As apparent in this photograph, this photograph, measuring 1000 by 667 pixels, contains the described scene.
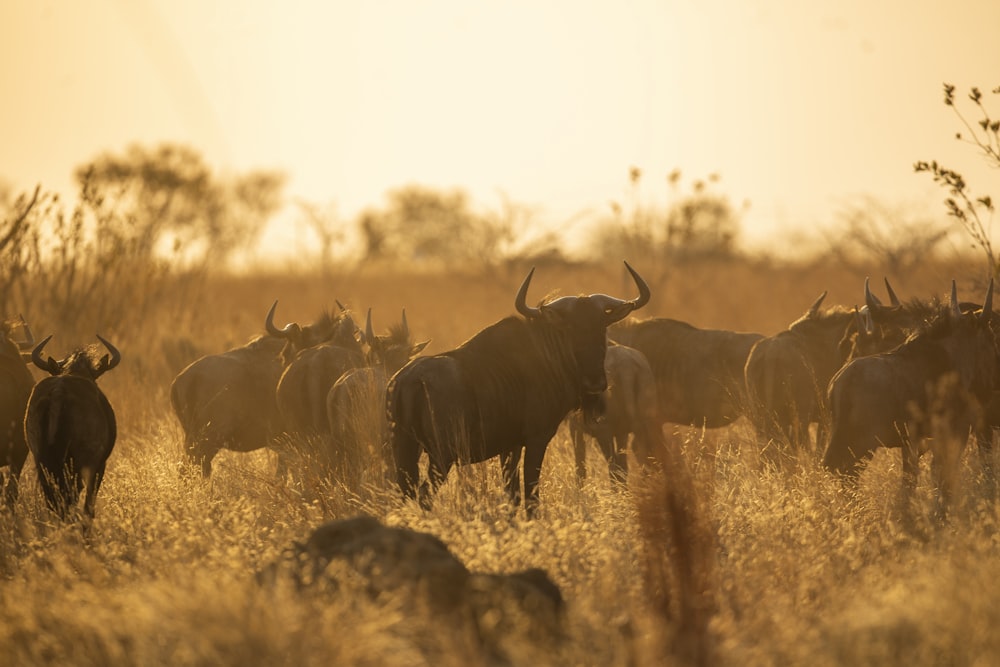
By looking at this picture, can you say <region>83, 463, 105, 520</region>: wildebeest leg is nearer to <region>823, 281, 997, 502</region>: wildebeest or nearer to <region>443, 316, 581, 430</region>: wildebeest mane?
<region>443, 316, 581, 430</region>: wildebeest mane

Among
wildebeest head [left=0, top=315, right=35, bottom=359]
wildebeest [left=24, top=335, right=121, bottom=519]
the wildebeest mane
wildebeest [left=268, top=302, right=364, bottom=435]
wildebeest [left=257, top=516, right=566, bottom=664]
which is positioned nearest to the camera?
wildebeest [left=257, top=516, right=566, bottom=664]

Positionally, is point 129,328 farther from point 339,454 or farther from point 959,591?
point 959,591

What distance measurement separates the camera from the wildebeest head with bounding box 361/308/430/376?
997 centimetres

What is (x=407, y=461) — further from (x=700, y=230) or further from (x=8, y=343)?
(x=700, y=230)

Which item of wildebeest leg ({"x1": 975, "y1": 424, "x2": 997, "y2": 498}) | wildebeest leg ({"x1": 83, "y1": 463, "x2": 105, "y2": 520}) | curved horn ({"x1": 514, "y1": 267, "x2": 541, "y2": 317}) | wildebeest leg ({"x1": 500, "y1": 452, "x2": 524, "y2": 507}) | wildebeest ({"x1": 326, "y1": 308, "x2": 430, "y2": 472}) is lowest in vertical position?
wildebeest leg ({"x1": 975, "y1": 424, "x2": 997, "y2": 498})

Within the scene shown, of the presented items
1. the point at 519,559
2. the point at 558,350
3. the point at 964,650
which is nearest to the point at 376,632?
the point at 519,559

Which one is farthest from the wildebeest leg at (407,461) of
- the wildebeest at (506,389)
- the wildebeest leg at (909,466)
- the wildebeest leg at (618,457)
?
the wildebeest leg at (909,466)

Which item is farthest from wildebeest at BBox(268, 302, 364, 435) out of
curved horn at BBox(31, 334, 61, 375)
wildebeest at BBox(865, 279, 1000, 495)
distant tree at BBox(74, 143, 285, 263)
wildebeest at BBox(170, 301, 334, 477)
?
distant tree at BBox(74, 143, 285, 263)

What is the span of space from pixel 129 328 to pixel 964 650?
14069mm

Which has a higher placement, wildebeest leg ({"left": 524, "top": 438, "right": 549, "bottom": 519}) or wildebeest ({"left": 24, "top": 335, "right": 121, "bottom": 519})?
wildebeest ({"left": 24, "top": 335, "right": 121, "bottom": 519})

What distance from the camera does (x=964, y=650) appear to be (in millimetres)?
4945

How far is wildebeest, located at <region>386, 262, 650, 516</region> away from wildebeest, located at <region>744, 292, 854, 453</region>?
2.06 m

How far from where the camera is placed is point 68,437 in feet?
26.1

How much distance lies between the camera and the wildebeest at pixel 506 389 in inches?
311
